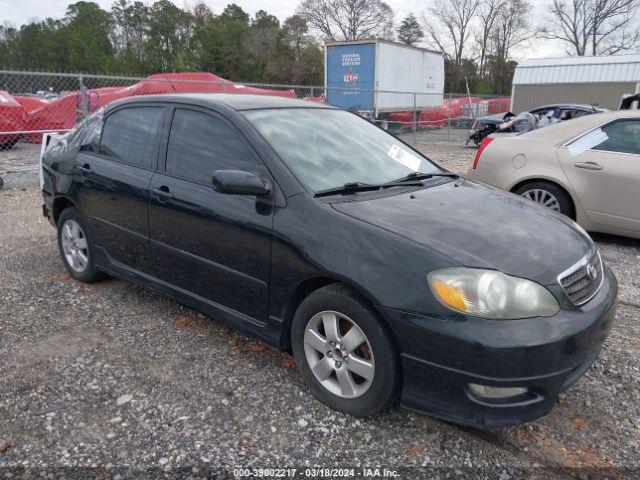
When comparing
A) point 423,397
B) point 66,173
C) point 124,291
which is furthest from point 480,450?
point 66,173

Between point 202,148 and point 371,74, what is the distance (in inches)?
683

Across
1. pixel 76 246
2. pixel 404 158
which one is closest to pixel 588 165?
pixel 404 158

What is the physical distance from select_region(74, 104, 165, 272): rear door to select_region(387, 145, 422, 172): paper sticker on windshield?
1597 millimetres

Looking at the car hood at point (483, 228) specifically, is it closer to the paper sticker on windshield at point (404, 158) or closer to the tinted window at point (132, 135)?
the paper sticker on windshield at point (404, 158)

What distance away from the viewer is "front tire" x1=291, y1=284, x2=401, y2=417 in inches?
95.2

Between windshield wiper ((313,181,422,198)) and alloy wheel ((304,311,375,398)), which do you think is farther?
windshield wiper ((313,181,422,198))

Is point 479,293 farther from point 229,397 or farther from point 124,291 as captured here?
point 124,291

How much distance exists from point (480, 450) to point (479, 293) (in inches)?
30.3

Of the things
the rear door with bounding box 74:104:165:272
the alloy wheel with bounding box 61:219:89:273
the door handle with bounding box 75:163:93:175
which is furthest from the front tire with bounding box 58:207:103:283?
the door handle with bounding box 75:163:93:175

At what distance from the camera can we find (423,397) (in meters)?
2.36

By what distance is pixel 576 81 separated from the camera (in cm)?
2383

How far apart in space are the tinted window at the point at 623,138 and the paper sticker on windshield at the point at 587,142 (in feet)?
0.13

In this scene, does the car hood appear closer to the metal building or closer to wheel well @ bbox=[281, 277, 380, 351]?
Result: wheel well @ bbox=[281, 277, 380, 351]

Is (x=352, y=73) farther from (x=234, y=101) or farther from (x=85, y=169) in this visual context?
(x=234, y=101)
